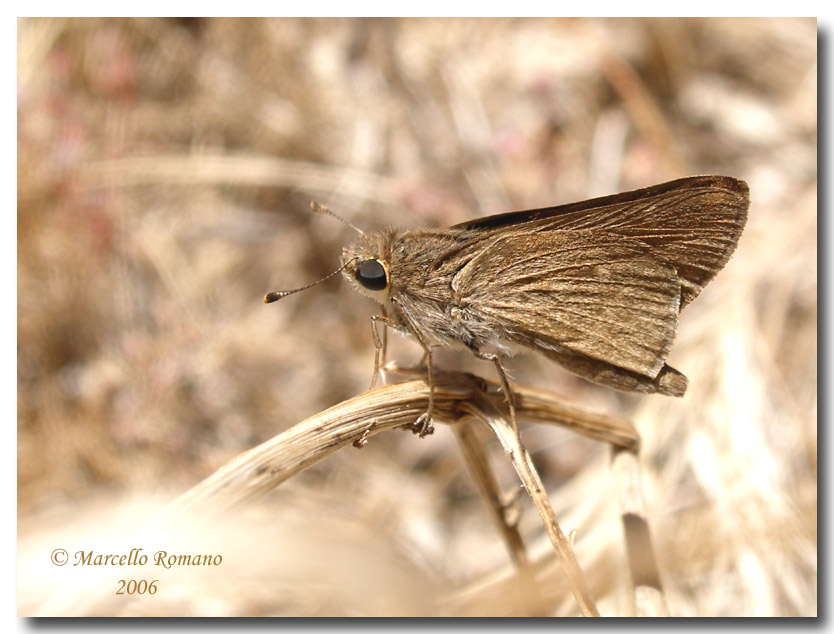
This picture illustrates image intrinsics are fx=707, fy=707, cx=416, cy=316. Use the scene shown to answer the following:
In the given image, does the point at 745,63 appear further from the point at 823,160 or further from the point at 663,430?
the point at 663,430

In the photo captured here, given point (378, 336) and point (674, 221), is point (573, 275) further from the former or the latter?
point (378, 336)

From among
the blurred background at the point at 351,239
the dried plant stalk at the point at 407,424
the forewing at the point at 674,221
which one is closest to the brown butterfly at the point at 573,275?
the forewing at the point at 674,221

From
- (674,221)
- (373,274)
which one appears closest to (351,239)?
(373,274)

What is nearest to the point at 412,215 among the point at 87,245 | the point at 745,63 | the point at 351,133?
the point at 351,133

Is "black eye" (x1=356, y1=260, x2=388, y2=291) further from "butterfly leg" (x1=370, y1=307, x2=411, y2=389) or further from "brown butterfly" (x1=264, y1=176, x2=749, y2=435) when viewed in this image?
"butterfly leg" (x1=370, y1=307, x2=411, y2=389)

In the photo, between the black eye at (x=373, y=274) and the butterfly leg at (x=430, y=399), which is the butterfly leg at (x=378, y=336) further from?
the black eye at (x=373, y=274)

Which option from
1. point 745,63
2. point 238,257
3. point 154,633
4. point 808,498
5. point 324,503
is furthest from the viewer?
point 745,63

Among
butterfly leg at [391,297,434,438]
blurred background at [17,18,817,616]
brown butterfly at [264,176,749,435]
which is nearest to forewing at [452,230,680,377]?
brown butterfly at [264,176,749,435]
